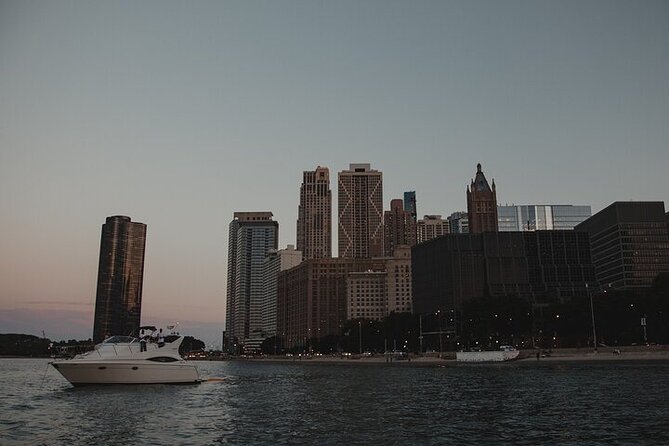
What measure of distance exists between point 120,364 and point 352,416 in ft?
131

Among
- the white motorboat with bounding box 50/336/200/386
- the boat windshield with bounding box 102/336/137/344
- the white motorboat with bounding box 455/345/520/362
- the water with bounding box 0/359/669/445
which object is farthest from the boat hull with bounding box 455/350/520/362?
the boat windshield with bounding box 102/336/137/344

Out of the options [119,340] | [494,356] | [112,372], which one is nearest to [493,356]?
[494,356]

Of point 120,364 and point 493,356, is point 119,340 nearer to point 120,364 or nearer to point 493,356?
point 120,364

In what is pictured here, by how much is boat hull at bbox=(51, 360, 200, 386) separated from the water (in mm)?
1831

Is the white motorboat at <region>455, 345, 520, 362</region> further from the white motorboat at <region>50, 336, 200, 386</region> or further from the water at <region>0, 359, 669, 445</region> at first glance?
the white motorboat at <region>50, 336, 200, 386</region>

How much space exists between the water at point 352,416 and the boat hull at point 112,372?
6.01 ft

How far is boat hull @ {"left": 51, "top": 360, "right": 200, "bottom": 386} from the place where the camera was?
253 feet

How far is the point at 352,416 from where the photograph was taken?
163 feet

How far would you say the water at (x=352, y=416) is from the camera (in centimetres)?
3825

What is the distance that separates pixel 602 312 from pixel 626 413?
410 feet

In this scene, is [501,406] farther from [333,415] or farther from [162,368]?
[162,368]

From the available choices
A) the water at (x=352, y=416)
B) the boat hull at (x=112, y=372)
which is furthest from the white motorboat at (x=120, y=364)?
the water at (x=352, y=416)

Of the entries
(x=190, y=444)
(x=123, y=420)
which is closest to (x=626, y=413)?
(x=190, y=444)

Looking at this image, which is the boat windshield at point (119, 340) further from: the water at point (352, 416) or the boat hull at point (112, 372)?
the water at point (352, 416)
